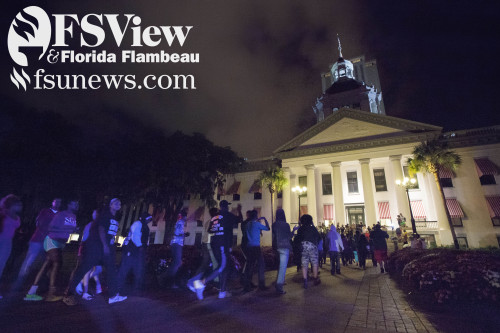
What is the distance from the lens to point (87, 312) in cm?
390

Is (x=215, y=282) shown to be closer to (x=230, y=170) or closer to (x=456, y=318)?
(x=456, y=318)

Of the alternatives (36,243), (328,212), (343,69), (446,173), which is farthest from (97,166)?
(343,69)

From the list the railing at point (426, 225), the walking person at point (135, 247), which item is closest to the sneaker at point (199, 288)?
the walking person at point (135, 247)

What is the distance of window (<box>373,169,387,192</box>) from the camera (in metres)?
26.9

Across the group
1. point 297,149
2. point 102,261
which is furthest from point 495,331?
point 297,149

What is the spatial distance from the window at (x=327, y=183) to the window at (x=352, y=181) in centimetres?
216

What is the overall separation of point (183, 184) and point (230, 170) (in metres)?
5.98

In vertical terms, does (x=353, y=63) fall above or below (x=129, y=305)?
above

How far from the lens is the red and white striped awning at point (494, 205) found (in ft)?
69.6

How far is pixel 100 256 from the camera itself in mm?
4699

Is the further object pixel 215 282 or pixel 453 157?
pixel 453 157

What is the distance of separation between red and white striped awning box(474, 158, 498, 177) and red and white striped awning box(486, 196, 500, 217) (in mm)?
2347

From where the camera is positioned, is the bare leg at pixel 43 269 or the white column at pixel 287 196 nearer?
the bare leg at pixel 43 269

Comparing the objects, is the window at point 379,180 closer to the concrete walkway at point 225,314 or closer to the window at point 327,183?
the window at point 327,183
